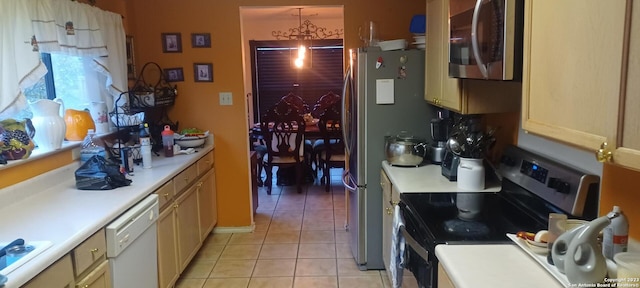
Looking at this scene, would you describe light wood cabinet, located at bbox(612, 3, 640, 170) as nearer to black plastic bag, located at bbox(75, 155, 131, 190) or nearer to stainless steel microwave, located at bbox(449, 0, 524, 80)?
stainless steel microwave, located at bbox(449, 0, 524, 80)

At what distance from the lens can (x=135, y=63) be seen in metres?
3.76

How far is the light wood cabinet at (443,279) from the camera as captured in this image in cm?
146

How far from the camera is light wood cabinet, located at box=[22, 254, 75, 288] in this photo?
149 cm

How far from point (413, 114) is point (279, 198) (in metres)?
2.52

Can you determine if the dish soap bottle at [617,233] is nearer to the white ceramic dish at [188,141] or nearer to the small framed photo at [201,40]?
the white ceramic dish at [188,141]

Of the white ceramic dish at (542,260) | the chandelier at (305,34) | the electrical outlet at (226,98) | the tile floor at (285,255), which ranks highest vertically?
the chandelier at (305,34)

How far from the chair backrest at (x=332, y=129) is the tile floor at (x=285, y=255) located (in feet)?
2.56

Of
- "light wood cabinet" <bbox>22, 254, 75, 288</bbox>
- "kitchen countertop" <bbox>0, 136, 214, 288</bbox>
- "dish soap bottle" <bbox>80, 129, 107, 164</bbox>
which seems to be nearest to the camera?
"light wood cabinet" <bbox>22, 254, 75, 288</bbox>

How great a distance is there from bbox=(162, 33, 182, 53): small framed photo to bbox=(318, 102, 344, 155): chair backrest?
1978mm

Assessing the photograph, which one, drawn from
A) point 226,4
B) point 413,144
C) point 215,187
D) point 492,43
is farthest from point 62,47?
point 492,43

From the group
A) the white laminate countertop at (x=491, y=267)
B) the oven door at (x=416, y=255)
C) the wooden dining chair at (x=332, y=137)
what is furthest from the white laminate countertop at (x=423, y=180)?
the wooden dining chair at (x=332, y=137)

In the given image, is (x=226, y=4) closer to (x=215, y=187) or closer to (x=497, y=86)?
(x=215, y=187)

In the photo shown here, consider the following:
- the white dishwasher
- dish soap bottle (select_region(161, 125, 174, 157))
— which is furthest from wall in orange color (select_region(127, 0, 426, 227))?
the white dishwasher

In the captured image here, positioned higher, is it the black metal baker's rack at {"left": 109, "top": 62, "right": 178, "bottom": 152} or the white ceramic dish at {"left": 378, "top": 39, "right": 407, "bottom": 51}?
the white ceramic dish at {"left": 378, "top": 39, "right": 407, "bottom": 51}
